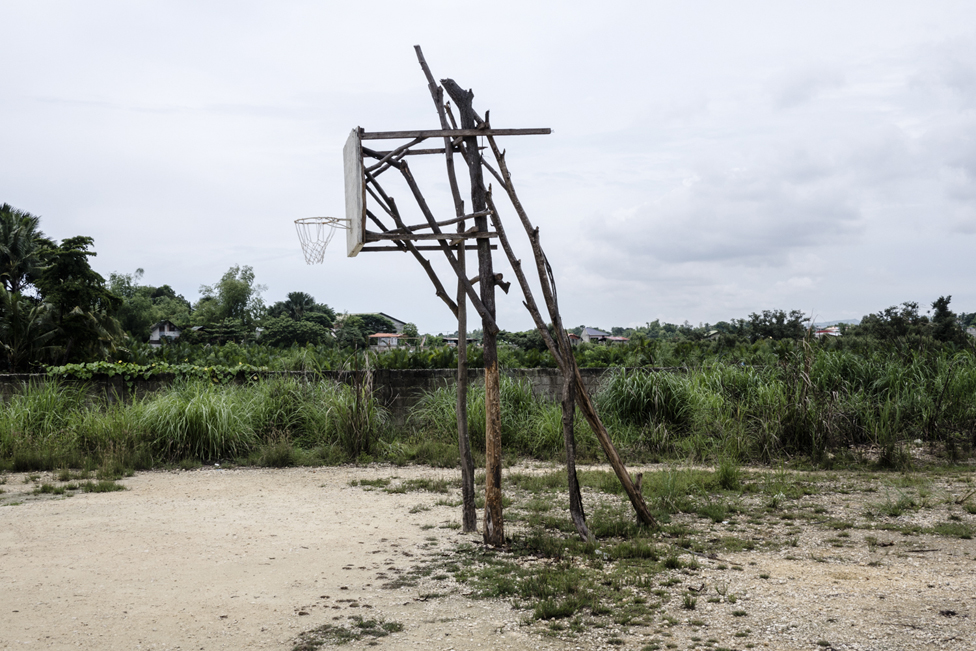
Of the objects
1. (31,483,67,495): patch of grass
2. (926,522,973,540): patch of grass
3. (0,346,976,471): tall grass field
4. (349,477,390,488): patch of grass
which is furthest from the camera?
(0,346,976,471): tall grass field

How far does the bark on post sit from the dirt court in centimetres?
49

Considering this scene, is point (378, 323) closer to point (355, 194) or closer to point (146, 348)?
point (146, 348)

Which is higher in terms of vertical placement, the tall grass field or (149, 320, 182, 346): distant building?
(149, 320, 182, 346): distant building

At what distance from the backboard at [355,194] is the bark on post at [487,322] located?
0.81 metres

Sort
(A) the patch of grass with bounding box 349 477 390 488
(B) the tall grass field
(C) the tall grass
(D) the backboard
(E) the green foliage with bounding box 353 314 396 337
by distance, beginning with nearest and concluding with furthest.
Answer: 1. (D) the backboard
2. (A) the patch of grass with bounding box 349 477 390 488
3. (B) the tall grass field
4. (C) the tall grass
5. (E) the green foliage with bounding box 353 314 396 337

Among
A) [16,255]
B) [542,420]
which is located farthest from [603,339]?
[16,255]

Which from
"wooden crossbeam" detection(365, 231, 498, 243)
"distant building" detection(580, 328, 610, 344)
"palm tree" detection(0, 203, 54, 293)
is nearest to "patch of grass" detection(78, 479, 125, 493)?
"wooden crossbeam" detection(365, 231, 498, 243)

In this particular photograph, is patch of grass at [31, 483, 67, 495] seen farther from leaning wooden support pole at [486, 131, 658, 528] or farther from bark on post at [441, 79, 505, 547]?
leaning wooden support pole at [486, 131, 658, 528]

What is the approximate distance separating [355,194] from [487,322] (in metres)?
1.36

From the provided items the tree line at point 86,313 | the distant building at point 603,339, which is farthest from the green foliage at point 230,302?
the distant building at point 603,339

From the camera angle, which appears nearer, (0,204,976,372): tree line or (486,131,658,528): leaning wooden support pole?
(486,131,658,528): leaning wooden support pole

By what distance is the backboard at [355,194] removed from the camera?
207 inches

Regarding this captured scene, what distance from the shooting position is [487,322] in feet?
17.6

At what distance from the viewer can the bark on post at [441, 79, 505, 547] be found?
17.5ft
